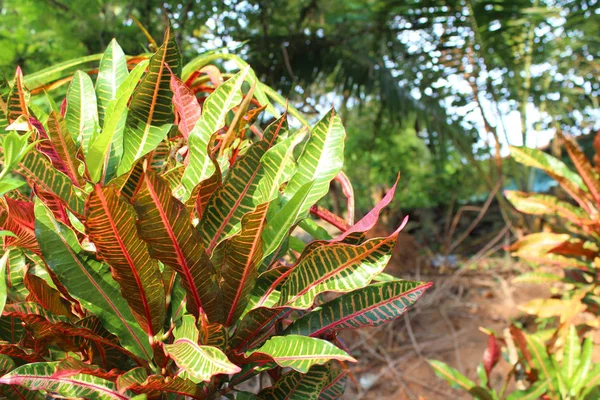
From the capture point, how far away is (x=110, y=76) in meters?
0.65

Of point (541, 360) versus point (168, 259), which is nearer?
point (168, 259)

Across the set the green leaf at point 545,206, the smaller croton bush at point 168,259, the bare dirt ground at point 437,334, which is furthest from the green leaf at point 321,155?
the bare dirt ground at point 437,334

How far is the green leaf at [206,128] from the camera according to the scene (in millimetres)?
532

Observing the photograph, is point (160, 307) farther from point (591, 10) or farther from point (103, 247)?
point (591, 10)

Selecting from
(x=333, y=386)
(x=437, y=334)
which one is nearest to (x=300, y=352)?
(x=333, y=386)

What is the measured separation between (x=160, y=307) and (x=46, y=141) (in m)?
0.22

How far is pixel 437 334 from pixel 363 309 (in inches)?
128

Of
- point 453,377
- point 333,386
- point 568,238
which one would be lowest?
point 453,377

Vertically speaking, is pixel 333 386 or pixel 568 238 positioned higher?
pixel 333 386

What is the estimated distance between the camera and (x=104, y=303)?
0.50 m

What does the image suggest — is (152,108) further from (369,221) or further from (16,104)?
(369,221)

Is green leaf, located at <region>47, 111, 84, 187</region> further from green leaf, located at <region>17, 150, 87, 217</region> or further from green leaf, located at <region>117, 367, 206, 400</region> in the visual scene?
green leaf, located at <region>117, 367, 206, 400</region>

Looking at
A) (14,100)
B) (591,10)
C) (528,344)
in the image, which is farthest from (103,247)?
(591,10)

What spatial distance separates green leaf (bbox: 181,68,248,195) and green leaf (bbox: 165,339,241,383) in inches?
6.7
